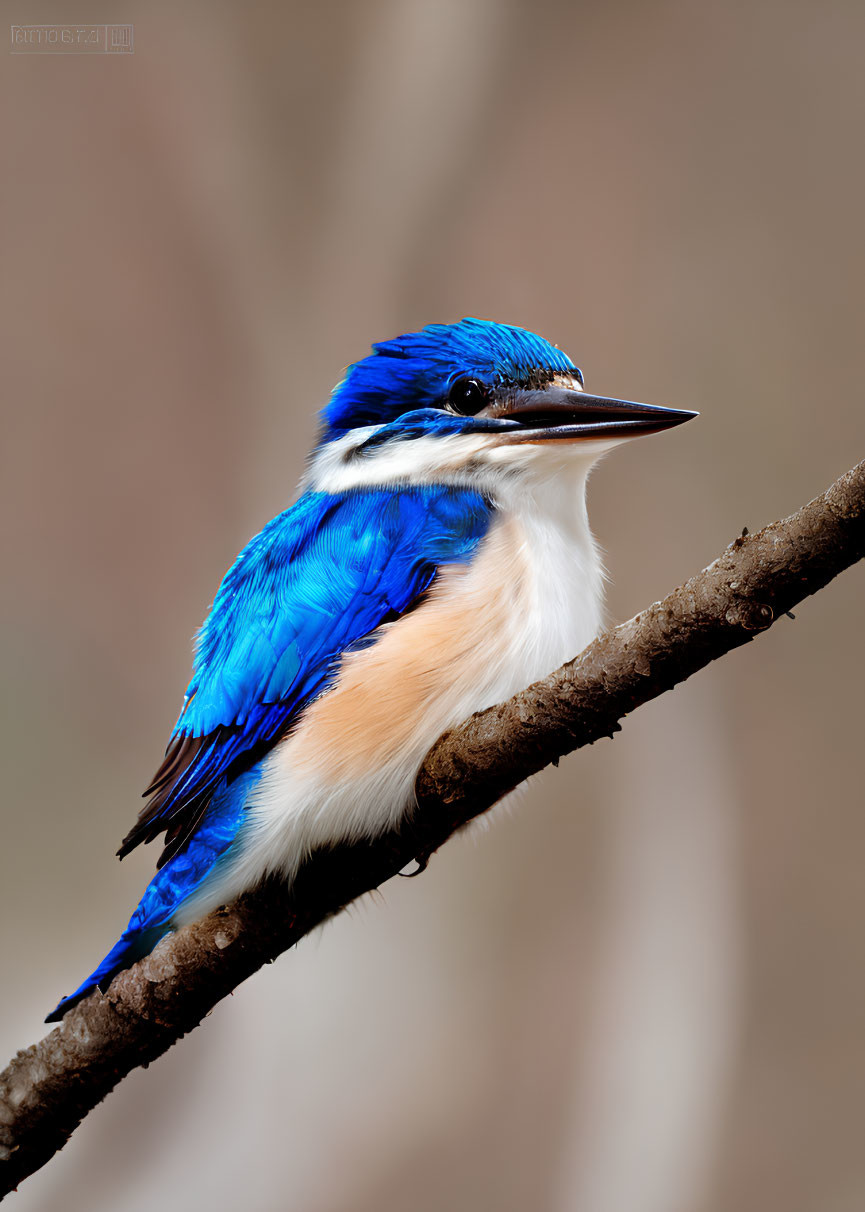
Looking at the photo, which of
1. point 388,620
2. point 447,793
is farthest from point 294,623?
point 447,793

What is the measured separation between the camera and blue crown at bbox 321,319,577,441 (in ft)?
2.73

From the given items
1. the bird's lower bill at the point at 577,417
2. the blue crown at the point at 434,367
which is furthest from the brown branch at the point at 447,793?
the blue crown at the point at 434,367

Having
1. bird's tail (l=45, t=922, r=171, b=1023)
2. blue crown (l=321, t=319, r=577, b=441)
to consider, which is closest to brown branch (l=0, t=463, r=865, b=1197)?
bird's tail (l=45, t=922, r=171, b=1023)

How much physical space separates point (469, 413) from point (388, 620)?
21cm

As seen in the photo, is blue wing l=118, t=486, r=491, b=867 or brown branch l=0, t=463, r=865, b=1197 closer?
brown branch l=0, t=463, r=865, b=1197

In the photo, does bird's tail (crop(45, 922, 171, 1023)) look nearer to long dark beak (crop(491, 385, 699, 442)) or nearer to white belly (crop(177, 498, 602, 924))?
white belly (crop(177, 498, 602, 924))

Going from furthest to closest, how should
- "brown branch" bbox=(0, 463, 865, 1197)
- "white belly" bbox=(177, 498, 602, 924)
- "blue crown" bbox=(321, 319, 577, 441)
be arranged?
"blue crown" bbox=(321, 319, 577, 441)
"white belly" bbox=(177, 498, 602, 924)
"brown branch" bbox=(0, 463, 865, 1197)

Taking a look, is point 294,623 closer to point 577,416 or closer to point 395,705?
point 395,705

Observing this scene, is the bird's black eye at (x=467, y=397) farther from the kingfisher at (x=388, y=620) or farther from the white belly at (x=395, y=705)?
the white belly at (x=395, y=705)

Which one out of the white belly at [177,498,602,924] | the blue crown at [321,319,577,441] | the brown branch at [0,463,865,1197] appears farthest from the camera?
the blue crown at [321,319,577,441]

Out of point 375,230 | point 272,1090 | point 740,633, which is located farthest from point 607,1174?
point 375,230

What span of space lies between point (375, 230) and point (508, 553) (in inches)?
64.1

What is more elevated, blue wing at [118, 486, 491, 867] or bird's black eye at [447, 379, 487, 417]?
bird's black eye at [447, 379, 487, 417]

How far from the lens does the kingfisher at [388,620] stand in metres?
0.71
